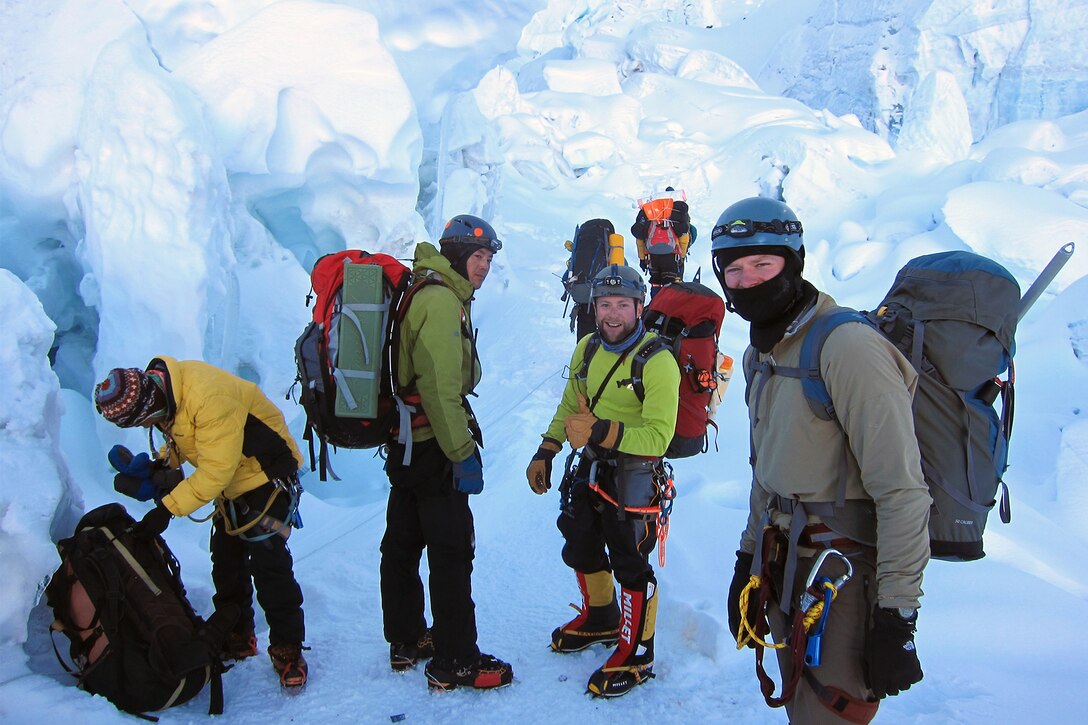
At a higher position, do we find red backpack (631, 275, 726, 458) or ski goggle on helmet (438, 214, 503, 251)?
ski goggle on helmet (438, 214, 503, 251)

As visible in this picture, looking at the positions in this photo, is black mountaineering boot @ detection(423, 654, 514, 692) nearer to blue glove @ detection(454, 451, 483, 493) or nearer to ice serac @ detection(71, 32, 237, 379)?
blue glove @ detection(454, 451, 483, 493)

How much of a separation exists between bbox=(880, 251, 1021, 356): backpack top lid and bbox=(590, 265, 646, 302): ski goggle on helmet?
1.22 metres

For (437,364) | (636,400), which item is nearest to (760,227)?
(636,400)

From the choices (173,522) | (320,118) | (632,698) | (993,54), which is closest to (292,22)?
(320,118)

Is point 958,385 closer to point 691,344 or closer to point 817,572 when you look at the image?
point 817,572

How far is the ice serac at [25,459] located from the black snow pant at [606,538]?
84.0 inches

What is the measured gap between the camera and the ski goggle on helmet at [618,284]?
113 inches

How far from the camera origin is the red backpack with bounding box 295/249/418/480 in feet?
8.66

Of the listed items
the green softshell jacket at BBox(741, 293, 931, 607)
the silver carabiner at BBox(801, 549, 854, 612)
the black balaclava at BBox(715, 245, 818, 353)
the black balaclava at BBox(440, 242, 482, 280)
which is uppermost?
the black balaclava at BBox(440, 242, 482, 280)

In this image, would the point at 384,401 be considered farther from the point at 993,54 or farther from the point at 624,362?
the point at 993,54

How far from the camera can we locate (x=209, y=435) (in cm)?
259

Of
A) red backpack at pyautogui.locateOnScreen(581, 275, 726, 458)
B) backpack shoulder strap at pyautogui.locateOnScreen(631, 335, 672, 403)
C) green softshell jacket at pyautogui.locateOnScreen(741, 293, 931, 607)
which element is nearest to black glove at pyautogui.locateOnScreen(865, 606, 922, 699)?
green softshell jacket at pyautogui.locateOnScreen(741, 293, 931, 607)

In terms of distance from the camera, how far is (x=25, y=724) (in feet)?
6.97

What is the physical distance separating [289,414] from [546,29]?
30.0 metres
